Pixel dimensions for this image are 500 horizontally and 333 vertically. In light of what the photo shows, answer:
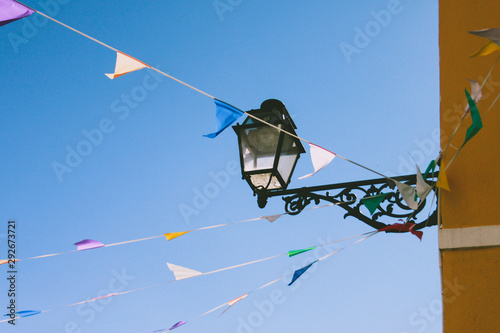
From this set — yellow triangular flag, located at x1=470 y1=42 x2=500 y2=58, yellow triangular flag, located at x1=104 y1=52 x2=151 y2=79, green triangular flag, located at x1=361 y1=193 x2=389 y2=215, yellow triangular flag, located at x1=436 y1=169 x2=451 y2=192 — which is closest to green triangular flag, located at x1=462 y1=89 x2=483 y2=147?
yellow triangular flag, located at x1=470 y1=42 x2=500 y2=58

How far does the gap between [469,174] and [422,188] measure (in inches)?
11.7

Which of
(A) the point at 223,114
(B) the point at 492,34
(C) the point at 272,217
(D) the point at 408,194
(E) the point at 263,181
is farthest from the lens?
(C) the point at 272,217

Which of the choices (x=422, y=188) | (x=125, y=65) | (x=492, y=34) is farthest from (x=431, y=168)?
(x=125, y=65)

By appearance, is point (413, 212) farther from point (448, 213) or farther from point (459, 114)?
point (459, 114)

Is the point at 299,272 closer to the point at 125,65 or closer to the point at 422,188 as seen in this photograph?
the point at 422,188

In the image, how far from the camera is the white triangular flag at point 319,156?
4.41m

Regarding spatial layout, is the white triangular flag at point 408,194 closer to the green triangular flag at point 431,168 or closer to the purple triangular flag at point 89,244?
the green triangular flag at point 431,168

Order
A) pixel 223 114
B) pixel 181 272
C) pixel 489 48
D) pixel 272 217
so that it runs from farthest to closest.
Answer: pixel 181 272 < pixel 272 217 < pixel 223 114 < pixel 489 48

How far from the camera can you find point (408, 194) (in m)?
3.70

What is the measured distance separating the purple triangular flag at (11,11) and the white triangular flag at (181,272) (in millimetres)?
2327

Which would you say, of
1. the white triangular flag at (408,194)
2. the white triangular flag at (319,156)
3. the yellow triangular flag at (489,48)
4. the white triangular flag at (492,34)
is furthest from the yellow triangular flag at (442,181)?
the white triangular flag at (319,156)

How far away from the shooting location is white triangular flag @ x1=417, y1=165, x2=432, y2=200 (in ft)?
11.5

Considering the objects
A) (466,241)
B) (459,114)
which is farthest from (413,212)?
(459,114)

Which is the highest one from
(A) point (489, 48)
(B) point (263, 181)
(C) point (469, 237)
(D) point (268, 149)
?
(A) point (489, 48)
